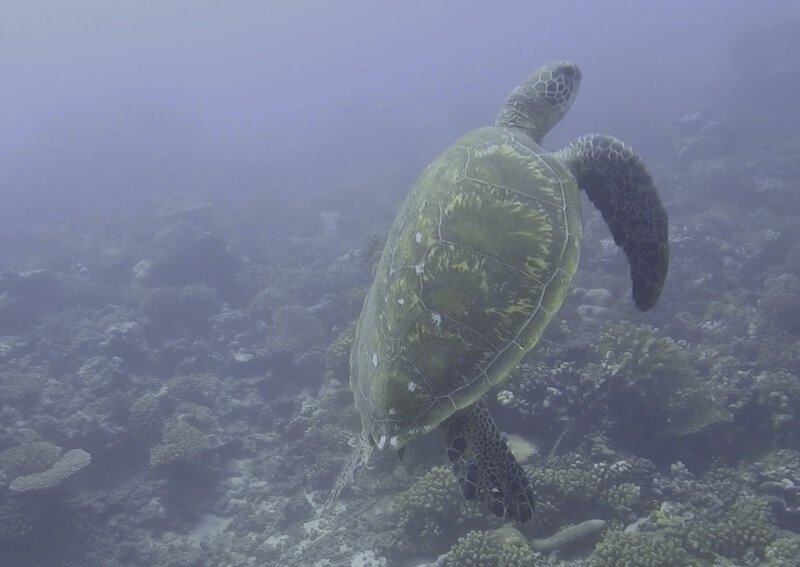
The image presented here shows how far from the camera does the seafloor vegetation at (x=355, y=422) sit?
4.80 m

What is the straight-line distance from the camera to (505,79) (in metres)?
57.3

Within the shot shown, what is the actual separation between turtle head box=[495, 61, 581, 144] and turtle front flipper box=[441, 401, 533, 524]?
10.3 feet

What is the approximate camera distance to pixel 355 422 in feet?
23.6

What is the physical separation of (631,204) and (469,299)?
2.11 metres

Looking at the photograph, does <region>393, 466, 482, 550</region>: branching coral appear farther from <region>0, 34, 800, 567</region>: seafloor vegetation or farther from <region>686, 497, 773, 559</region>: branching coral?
<region>686, 497, 773, 559</region>: branching coral

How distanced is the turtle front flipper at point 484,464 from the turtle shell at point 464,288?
16.4 inches

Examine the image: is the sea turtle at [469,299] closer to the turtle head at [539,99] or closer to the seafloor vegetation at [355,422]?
the turtle head at [539,99]

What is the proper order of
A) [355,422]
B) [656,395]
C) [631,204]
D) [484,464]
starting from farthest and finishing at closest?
[355,422]
[656,395]
[631,204]
[484,464]

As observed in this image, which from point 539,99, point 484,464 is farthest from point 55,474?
point 539,99

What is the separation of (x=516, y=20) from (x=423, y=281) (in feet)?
498

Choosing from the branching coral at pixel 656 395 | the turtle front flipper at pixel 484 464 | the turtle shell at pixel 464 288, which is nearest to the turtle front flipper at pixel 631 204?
the turtle shell at pixel 464 288

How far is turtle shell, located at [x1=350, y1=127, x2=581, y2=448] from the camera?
2.82 m

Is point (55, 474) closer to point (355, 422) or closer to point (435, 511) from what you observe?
point (355, 422)

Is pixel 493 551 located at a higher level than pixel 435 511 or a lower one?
higher
